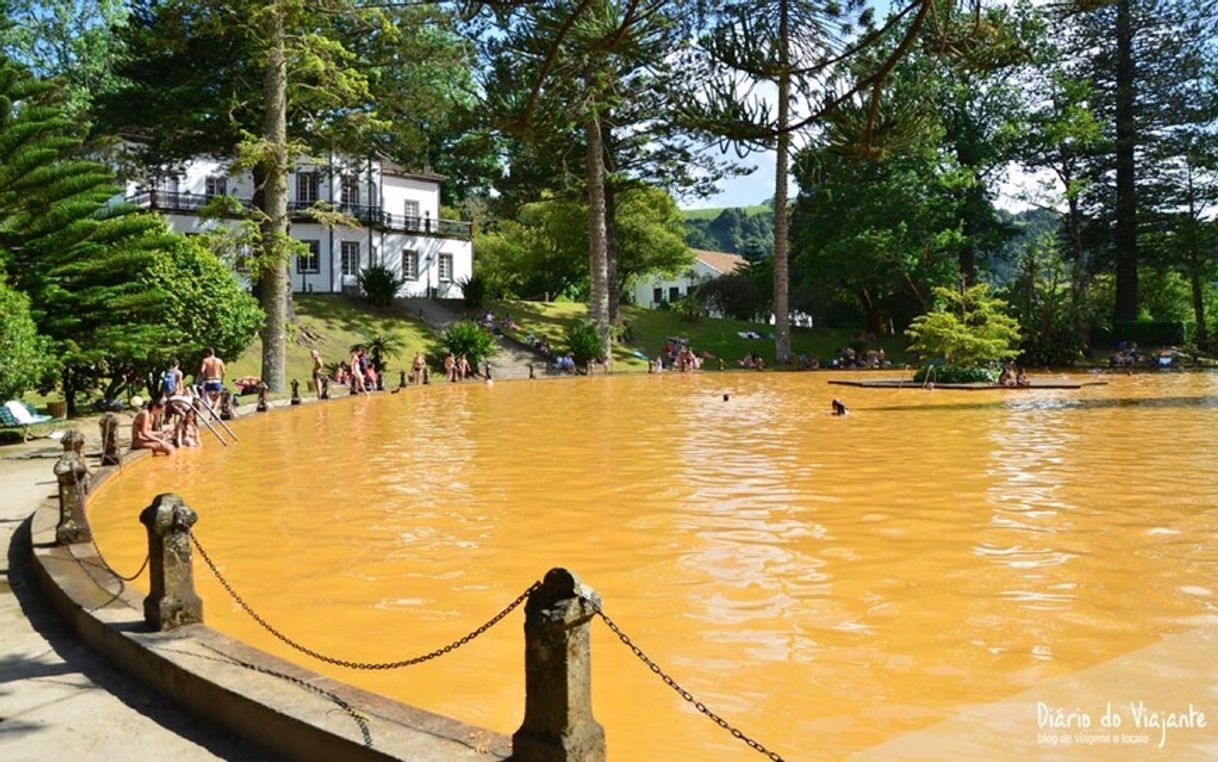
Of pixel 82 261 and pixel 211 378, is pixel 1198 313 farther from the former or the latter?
pixel 82 261

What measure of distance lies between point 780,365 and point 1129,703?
41.5 metres

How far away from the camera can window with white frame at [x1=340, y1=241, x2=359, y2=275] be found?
50.0m

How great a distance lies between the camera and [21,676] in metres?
5.27

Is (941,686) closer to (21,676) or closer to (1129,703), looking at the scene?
(1129,703)

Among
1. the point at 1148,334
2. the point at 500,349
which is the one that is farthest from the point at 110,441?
the point at 1148,334

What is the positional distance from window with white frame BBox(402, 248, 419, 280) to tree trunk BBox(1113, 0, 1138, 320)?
39865 millimetres

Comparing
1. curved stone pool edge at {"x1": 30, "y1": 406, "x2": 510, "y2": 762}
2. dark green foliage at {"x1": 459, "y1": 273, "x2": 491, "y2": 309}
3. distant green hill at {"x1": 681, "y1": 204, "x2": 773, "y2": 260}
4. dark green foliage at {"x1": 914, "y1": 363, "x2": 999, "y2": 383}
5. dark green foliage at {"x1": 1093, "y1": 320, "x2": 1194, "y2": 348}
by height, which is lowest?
curved stone pool edge at {"x1": 30, "y1": 406, "x2": 510, "y2": 762}

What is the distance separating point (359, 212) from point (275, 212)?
941 inches

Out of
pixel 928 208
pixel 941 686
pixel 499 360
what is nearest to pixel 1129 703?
pixel 941 686

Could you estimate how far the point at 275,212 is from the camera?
27.3 meters

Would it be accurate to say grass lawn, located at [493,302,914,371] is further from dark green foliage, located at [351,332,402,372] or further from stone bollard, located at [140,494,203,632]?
stone bollard, located at [140,494,203,632]

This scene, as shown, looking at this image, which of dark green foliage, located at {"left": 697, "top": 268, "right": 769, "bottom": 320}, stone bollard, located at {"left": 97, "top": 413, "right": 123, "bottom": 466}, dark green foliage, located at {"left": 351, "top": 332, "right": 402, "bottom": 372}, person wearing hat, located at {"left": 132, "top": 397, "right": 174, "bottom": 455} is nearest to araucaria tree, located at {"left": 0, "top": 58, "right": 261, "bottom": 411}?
person wearing hat, located at {"left": 132, "top": 397, "right": 174, "bottom": 455}

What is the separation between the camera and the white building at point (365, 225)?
44750 mm

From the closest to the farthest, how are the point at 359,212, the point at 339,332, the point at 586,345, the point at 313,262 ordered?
the point at 339,332 < the point at 586,345 < the point at 313,262 < the point at 359,212
